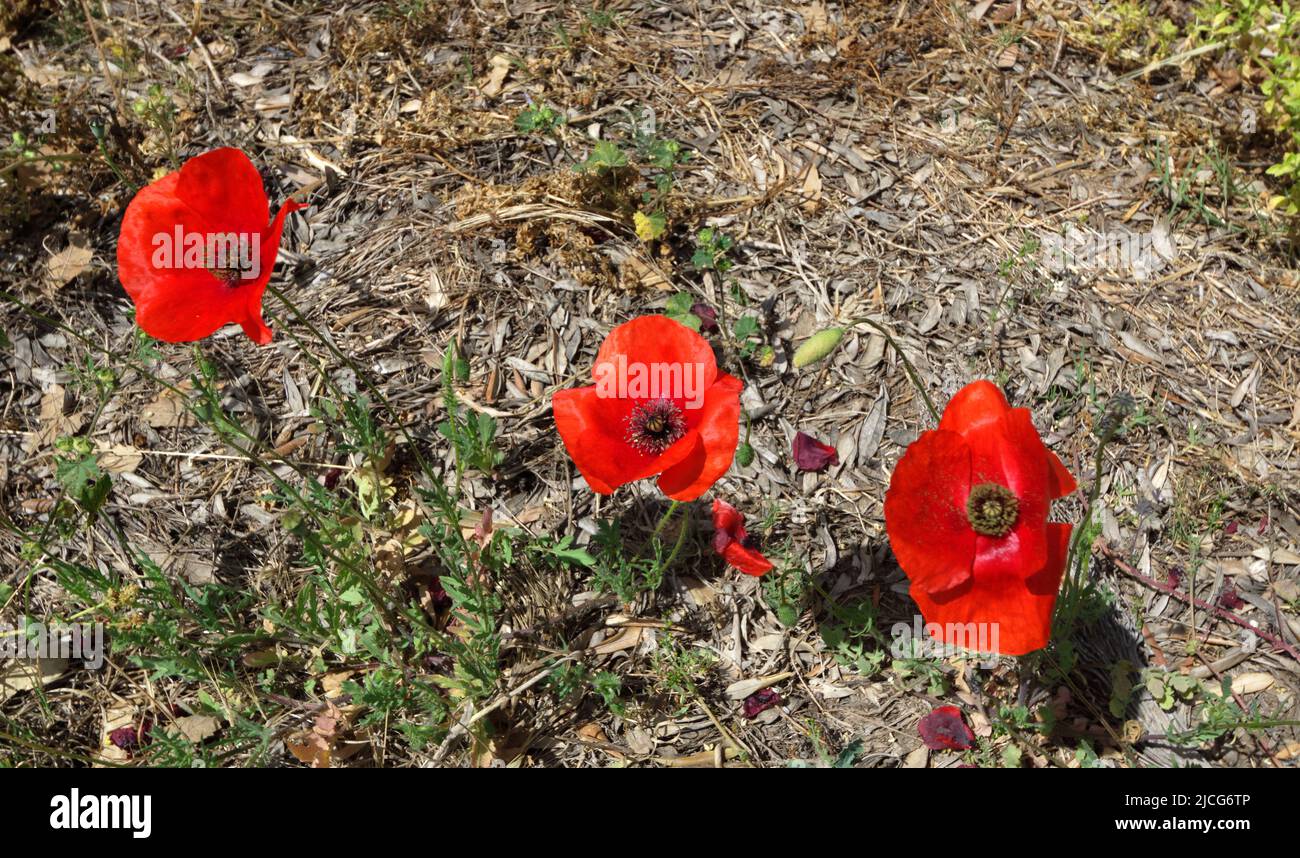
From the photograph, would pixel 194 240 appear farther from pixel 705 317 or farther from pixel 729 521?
pixel 729 521

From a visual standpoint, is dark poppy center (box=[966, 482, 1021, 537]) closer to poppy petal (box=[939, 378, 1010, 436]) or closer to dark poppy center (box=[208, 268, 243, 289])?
poppy petal (box=[939, 378, 1010, 436])

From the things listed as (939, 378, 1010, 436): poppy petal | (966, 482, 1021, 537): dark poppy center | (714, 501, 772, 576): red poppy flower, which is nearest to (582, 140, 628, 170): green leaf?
(714, 501, 772, 576): red poppy flower

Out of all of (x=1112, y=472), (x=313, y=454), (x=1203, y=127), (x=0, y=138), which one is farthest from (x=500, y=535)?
(x=1203, y=127)

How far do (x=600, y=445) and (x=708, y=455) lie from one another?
0.31 m

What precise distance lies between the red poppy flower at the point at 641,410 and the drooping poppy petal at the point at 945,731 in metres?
1.08

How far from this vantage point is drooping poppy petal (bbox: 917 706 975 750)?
2.98 m

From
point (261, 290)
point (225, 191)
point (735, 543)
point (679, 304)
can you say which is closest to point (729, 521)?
point (735, 543)

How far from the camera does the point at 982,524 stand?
8.85 ft

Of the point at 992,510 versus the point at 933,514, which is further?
the point at 992,510

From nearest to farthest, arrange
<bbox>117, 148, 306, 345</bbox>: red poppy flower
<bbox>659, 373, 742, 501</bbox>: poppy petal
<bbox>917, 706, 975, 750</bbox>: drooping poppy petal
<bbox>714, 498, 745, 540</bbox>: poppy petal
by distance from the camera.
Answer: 1. <bbox>659, 373, 742, 501</bbox>: poppy petal
2. <bbox>117, 148, 306, 345</bbox>: red poppy flower
3. <bbox>917, 706, 975, 750</bbox>: drooping poppy petal
4. <bbox>714, 498, 745, 540</bbox>: poppy petal

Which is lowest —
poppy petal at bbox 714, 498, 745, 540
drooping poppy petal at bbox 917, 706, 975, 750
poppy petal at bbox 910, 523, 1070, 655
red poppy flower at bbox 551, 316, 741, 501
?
drooping poppy petal at bbox 917, 706, 975, 750

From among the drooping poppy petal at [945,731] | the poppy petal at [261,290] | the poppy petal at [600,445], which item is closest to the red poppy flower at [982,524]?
the drooping poppy petal at [945,731]

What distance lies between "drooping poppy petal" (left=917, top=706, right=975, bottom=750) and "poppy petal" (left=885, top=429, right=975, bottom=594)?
24.7 inches

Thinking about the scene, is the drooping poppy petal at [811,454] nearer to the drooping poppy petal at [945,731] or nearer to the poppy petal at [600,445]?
the poppy petal at [600,445]
